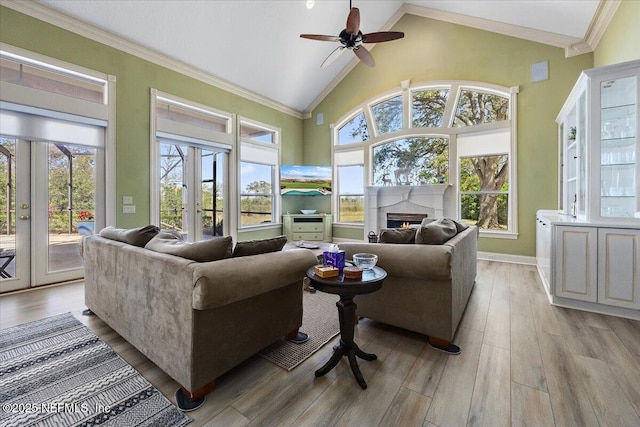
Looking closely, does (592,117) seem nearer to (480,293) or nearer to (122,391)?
(480,293)

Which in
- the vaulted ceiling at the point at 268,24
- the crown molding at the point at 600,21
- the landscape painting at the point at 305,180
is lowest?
the landscape painting at the point at 305,180

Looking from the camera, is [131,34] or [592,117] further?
[131,34]

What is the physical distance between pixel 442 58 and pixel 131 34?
5.25 m

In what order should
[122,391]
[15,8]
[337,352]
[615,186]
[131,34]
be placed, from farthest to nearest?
[131,34] < [15,8] < [615,186] < [337,352] < [122,391]

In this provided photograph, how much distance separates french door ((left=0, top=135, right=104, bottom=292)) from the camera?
334 cm

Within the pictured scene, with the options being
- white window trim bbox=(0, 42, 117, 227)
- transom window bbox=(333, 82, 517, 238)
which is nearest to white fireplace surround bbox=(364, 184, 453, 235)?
transom window bbox=(333, 82, 517, 238)

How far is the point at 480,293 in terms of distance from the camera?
10.6 ft

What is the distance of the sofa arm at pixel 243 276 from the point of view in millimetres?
1373

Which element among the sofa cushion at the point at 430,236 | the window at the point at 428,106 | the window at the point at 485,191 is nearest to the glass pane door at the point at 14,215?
the sofa cushion at the point at 430,236

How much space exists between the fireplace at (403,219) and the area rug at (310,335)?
330 centimetres

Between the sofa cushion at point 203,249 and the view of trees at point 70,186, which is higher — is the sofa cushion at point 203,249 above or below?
below

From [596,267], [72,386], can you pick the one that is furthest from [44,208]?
[596,267]

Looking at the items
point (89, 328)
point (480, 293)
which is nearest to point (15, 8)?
point (89, 328)

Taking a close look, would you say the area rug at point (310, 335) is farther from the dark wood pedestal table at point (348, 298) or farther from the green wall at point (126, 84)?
the green wall at point (126, 84)
